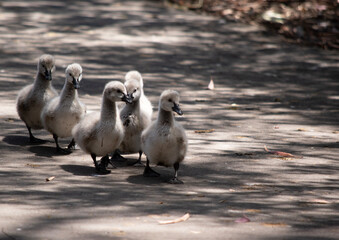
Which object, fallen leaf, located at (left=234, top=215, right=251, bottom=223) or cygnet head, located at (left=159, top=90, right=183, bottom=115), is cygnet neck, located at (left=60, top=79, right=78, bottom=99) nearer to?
cygnet head, located at (left=159, top=90, right=183, bottom=115)

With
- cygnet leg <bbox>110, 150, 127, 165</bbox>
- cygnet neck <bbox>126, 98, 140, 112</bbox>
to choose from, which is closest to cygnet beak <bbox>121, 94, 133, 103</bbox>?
cygnet neck <bbox>126, 98, 140, 112</bbox>

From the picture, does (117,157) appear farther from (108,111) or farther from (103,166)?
(108,111)

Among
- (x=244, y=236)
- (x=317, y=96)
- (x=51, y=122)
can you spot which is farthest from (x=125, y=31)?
(x=244, y=236)

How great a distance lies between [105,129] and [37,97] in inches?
A: 63.7

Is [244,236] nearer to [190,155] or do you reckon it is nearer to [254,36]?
[190,155]

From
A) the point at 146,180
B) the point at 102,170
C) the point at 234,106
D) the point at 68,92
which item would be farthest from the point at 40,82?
the point at 234,106

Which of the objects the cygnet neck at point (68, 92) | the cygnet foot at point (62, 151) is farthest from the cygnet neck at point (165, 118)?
the cygnet foot at point (62, 151)

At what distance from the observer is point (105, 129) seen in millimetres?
7035

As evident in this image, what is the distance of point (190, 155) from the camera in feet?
26.0

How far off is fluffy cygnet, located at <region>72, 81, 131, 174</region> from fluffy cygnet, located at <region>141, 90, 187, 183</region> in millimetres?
416

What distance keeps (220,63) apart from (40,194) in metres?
8.66

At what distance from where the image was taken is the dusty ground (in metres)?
5.33

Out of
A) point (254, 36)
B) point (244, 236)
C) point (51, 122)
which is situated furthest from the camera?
point (254, 36)

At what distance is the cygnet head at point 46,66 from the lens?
8.20 metres
